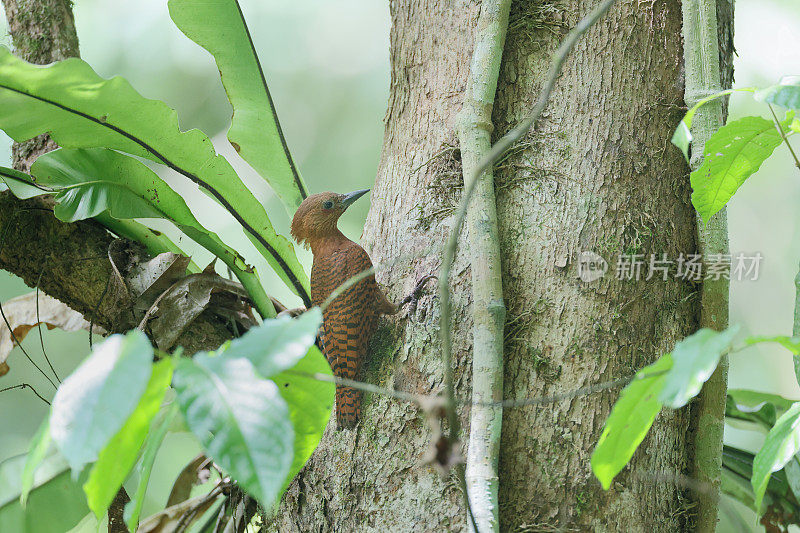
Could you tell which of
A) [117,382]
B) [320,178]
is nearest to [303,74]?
[320,178]

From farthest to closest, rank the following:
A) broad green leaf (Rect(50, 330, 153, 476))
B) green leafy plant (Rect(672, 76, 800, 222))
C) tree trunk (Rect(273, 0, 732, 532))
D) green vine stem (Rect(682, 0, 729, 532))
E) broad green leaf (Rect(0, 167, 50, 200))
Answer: broad green leaf (Rect(0, 167, 50, 200)) < green vine stem (Rect(682, 0, 729, 532)) < tree trunk (Rect(273, 0, 732, 532)) < green leafy plant (Rect(672, 76, 800, 222)) < broad green leaf (Rect(50, 330, 153, 476))

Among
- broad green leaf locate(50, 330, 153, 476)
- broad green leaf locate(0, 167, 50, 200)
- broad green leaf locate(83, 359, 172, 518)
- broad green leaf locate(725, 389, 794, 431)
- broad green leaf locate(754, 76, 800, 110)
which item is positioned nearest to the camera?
broad green leaf locate(50, 330, 153, 476)

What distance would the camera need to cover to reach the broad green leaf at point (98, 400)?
1.66ft

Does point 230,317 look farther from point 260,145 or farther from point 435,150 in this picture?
point 435,150

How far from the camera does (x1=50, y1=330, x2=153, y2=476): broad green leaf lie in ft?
1.66

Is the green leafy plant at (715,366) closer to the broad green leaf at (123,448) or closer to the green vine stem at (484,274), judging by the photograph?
the green vine stem at (484,274)

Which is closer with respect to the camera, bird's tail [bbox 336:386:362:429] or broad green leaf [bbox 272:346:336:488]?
broad green leaf [bbox 272:346:336:488]

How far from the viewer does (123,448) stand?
63 centimetres

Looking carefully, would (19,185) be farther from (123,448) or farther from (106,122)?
(123,448)

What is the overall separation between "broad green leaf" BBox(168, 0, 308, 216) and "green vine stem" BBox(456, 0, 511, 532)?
62cm

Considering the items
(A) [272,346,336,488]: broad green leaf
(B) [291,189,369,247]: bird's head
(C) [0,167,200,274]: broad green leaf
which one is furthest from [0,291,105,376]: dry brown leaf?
(A) [272,346,336,488]: broad green leaf

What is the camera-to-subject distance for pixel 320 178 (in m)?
4.31

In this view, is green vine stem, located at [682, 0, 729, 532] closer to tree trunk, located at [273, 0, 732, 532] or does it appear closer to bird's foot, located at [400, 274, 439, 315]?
tree trunk, located at [273, 0, 732, 532]

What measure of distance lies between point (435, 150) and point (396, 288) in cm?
31
